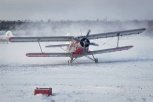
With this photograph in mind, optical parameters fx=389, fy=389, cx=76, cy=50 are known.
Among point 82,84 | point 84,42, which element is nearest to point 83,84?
point 82,84

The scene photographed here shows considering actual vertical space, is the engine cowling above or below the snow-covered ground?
above

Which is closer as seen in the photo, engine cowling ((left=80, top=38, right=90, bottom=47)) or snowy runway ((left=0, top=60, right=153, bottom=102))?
snowy runway ((left=0, top=60, right=153, bottom=102))

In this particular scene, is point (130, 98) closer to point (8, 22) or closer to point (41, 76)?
point (41, 76)

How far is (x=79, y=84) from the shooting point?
52.8 ft

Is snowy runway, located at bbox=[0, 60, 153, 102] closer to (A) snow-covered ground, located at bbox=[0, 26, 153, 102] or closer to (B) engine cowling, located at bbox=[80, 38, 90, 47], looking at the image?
(A) snow-covered ground, located at bbox=[0, 26, 153, 102]

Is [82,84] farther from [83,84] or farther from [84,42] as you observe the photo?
[84,42]

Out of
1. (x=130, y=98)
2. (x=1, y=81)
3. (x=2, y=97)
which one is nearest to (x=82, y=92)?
(x=130, y=98)

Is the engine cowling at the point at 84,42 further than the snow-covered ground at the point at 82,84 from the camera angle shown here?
Yes

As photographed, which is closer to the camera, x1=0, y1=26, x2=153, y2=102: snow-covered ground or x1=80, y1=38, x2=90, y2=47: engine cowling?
x1=0, y1=26, x2=153, y2=102: snow-covered ground

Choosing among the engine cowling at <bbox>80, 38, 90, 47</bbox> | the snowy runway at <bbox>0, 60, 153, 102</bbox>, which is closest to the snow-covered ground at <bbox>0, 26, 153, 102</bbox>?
the snowy runway at <bbox>0, 60, 153, 102</bbox>

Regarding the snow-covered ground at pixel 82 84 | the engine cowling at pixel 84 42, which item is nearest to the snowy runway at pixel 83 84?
the snow-covered ground at pixel 82 84

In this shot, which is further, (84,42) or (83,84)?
(84,42)

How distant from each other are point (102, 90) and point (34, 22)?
101 m

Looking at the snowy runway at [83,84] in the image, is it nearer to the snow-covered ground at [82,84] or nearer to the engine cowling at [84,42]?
the snow-covered ground at [82,84]
